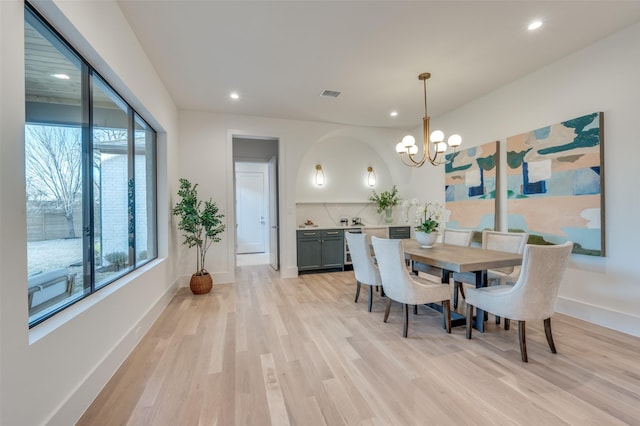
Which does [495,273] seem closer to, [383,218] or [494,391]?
[494,391]

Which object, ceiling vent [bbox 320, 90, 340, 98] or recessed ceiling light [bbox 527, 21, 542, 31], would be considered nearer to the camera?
recessed ceiling light [bbox 527, 21, 542, 31]

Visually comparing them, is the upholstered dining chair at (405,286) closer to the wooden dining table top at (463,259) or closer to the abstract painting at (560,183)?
the wooden dining table top at (463,259)

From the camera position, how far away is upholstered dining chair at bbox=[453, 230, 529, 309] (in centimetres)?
296

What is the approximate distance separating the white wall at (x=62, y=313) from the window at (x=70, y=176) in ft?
0.39

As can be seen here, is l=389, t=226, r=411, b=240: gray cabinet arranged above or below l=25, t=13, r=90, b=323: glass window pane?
below

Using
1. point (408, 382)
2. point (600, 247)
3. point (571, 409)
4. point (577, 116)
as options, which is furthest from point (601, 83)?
point (408, 382)

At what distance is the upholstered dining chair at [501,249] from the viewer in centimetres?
296

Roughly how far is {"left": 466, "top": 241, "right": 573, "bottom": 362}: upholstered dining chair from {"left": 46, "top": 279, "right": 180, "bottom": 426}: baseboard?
3.07 metres

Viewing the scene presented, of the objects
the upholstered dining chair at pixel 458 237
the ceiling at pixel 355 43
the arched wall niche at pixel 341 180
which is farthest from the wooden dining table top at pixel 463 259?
the arched wall niche at pixel 341 180

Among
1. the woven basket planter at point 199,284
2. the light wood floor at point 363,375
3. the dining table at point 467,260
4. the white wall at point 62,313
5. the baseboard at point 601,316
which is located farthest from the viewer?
the woven basket planter at point 199,284

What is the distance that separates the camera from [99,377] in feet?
6.13

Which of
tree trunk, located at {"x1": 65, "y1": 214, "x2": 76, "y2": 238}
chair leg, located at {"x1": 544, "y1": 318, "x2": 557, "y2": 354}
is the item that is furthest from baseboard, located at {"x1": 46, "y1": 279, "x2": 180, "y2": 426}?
chair leg, located at {"x1": 544, "y1": 318, "x2": 557, "y2": 354}

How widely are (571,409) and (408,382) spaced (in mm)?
938

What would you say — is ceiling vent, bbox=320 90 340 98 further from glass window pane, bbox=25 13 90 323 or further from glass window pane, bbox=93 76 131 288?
glass window pane, bbox=25 13 90 323
